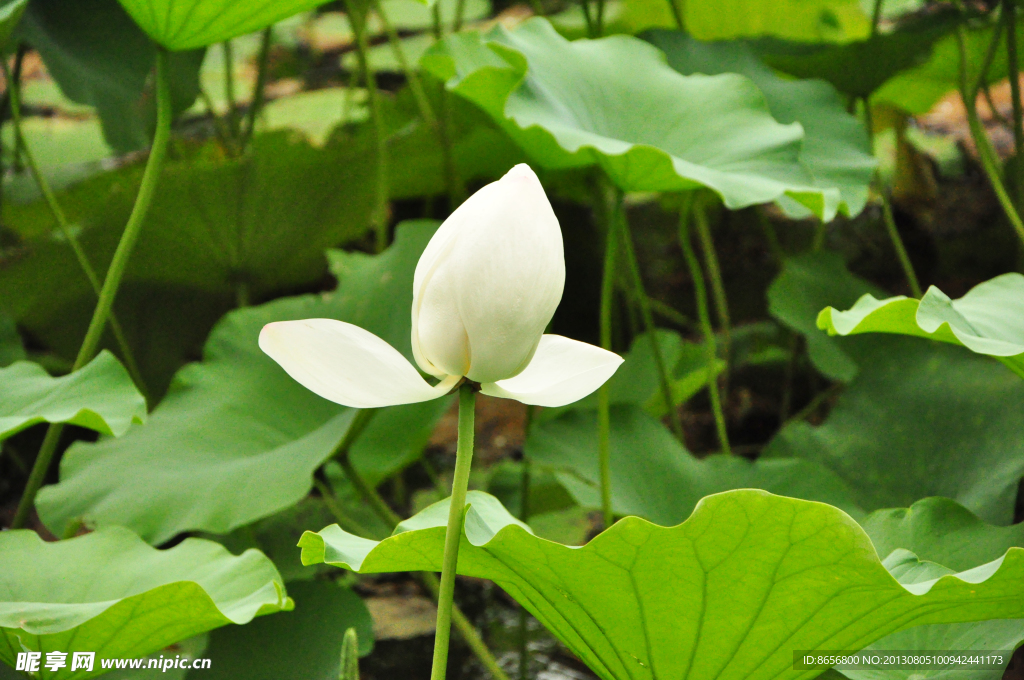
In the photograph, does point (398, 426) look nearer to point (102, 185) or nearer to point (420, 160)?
point (420, 160)

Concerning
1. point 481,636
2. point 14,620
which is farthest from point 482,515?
point 481,636

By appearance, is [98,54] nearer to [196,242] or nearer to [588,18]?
[196,242]

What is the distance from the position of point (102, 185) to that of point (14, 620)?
1136mm

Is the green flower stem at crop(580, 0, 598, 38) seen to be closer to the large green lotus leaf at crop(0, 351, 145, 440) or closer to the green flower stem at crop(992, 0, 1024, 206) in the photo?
the green flower stem at crop(992, 0, 1024, 206)

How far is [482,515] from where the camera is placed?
1.78 feet

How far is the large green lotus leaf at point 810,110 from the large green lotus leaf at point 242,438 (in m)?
0.49

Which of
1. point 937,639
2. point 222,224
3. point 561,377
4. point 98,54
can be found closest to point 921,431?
point 937,639

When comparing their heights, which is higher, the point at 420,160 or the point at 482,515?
the point at 482,515

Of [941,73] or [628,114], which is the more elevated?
[628,114]

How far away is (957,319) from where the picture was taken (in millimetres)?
662

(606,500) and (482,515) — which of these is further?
(606,500)

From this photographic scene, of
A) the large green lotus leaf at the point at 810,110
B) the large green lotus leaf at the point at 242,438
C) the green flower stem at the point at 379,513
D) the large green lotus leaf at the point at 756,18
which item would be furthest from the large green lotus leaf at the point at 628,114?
the large green lotus leaf at the point at 756,18

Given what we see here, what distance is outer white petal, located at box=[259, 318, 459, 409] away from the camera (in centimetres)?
Answer: 43

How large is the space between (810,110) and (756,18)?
2.68 feet
